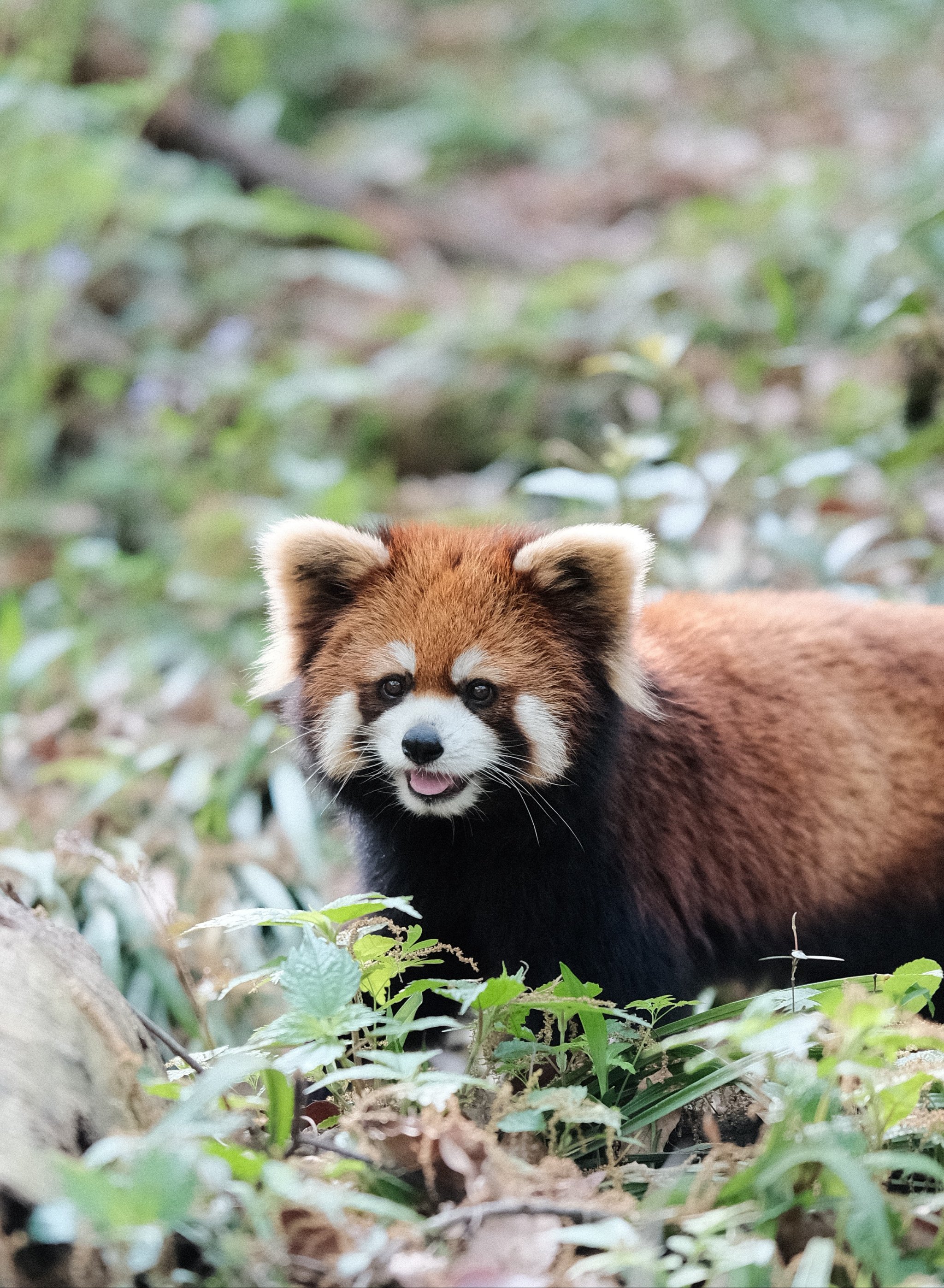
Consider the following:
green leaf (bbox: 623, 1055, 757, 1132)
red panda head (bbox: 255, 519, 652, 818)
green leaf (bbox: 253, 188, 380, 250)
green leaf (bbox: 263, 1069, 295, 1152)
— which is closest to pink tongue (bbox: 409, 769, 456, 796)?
red panda head (bbox: 255, 519, 652, 818)

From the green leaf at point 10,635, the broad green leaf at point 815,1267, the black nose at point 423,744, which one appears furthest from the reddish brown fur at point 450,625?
the green leaf at point 10,635

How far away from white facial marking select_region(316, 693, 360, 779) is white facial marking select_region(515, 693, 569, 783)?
12.3 inches

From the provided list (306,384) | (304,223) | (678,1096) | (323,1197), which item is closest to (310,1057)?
(323,1197)

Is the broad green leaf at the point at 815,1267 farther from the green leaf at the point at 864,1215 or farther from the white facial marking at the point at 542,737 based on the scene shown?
the white facial marking at the point at 542,737

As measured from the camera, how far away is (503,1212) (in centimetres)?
152

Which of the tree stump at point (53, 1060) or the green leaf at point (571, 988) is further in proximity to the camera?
the green leaf at point (571, 988)

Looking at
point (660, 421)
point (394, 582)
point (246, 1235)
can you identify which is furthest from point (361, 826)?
point (660, 421)

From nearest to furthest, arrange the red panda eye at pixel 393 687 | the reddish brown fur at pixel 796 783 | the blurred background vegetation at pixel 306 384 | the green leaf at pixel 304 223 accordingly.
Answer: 1. the red panda eye at pixel 393 687
2. the reddish brown fur at pixel 796 783
3. the blurred background vegetation at pixel 306 384
4. the green leaf at pixel 304 223

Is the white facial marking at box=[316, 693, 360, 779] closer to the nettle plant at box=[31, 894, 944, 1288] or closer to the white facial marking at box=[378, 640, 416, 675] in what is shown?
the white facial marking at box=[378, 640, 416, 675]

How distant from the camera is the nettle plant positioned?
4.64 feet

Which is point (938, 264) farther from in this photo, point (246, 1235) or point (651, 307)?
point (246, 1235)

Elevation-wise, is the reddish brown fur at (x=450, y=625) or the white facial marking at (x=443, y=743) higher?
the reddish brown fur at (x=450, y=625)

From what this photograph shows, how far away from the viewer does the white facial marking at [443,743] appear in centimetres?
225

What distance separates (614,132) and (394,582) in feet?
→ 24.2
